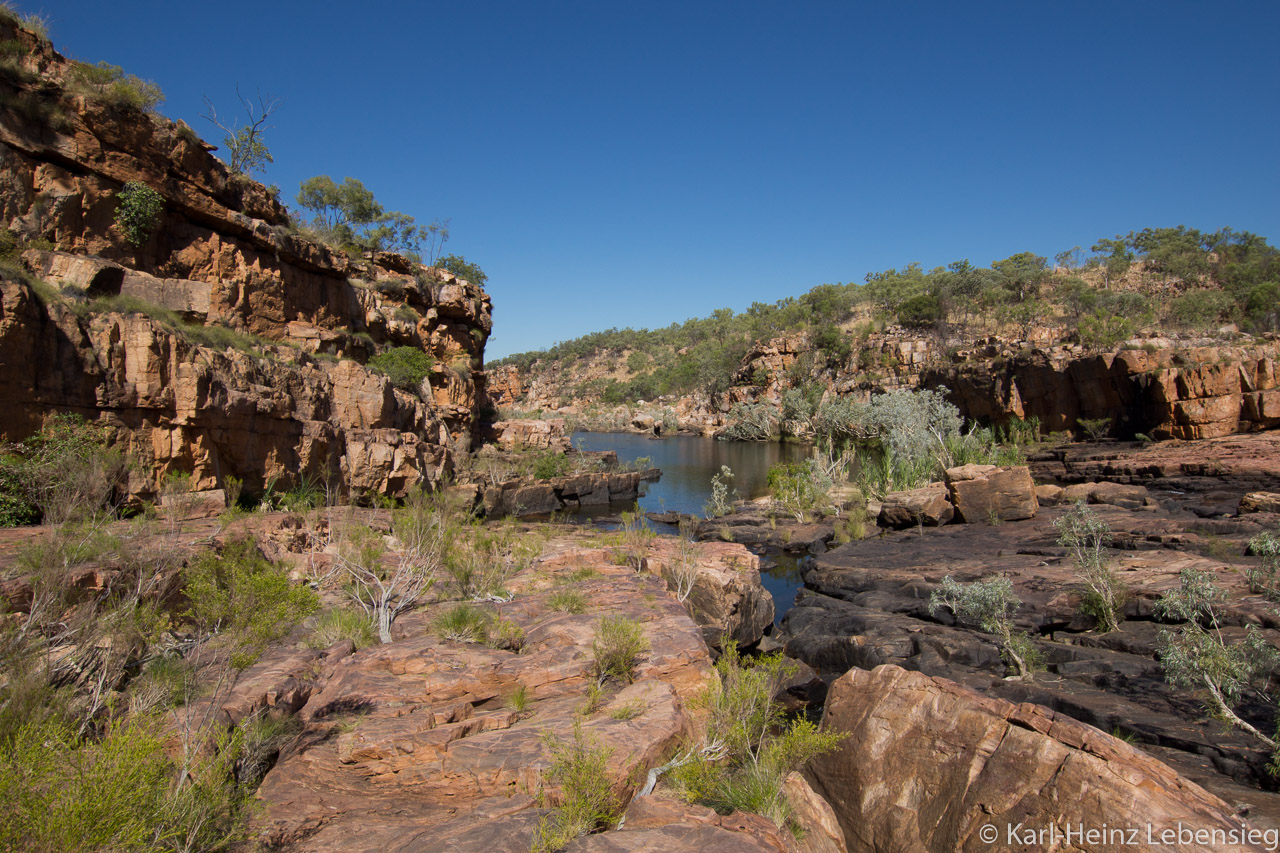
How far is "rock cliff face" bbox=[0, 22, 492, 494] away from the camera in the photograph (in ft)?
44.1

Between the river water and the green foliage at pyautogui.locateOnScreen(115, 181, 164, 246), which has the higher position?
the green foliage at pyautogui.locateOnScreen(115, 181, 164, 246)

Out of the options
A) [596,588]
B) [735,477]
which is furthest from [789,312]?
[596,588]

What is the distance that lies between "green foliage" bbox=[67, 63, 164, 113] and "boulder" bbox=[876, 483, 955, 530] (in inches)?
1211

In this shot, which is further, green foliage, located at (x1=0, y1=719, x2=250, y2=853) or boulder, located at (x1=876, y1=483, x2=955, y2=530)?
boulder, located at (x1=876, y1=483, x2=955, y2=530)

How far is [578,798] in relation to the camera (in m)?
4.81

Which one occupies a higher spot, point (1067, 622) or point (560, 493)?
point (560, 493)

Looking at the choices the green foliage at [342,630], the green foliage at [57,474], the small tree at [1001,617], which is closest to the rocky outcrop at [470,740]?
the green foliage at [342,630]

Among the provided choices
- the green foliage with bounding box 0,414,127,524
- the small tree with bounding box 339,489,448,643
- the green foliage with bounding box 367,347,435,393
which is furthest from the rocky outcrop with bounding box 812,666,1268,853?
the green foliage with bounding box 367,347,435,393

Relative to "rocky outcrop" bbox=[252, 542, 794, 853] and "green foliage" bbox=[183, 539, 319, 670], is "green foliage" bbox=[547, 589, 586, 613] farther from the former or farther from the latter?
"green foliage" bbox=[183, 539, 319, 670]

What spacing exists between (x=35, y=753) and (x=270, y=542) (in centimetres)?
991

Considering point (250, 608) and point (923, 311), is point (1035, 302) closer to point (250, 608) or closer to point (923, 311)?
point (923, 311)

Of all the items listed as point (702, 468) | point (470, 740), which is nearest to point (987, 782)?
point (470, 740)

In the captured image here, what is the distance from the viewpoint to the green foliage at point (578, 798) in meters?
4.50

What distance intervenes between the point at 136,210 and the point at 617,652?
21856 mm
